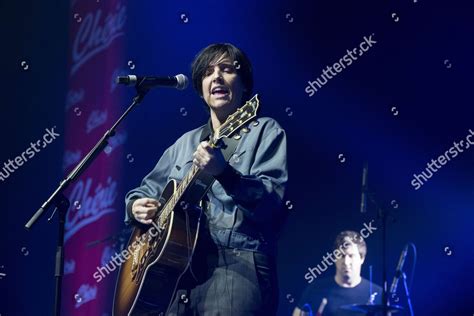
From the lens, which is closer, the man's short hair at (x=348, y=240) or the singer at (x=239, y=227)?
the singer at (x=239, y=227)

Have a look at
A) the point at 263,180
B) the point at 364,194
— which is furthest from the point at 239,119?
the point at 364,194

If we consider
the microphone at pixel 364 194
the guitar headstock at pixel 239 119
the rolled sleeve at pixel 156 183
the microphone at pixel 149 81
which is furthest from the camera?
the microphone at pixel 364 194

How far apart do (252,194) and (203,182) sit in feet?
1.21

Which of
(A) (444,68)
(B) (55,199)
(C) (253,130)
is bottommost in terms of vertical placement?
(B) (55,199)

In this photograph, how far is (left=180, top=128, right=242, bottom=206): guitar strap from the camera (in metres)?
3.32

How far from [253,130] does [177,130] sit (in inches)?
114

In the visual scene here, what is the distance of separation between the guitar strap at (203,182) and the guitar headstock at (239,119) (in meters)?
0.04

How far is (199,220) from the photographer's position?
330 cm

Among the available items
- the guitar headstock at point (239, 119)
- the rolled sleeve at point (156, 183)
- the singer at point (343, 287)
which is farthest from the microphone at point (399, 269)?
the guitar headstock at point (239, 119)

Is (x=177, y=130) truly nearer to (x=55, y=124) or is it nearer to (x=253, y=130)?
(x=55, y=124)

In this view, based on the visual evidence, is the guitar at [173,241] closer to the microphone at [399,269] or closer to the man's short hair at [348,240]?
the microphone at [399,269]

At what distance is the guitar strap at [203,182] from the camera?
332 cm

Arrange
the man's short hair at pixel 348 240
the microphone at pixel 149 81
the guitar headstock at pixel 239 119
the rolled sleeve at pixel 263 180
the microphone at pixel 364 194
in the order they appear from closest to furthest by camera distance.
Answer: the rolled sleeve at pixel 263 180
the guitar headstock at pixel 239 119
the microphone at pixel 149 81
the microphone at pixel 364 194
the man's short hair at pixel 348 240

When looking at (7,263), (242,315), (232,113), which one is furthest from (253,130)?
(7,263)
